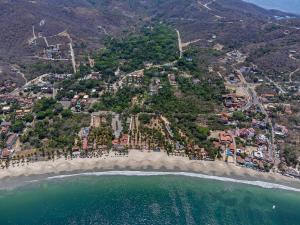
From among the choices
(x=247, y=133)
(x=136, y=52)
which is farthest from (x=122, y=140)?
(x=136, y=52)

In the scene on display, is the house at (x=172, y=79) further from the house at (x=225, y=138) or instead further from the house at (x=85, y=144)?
the house at (x=85, y=144)

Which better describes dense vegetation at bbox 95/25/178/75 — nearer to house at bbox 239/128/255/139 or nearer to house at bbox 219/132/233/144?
house at bbox 219/132/233/144

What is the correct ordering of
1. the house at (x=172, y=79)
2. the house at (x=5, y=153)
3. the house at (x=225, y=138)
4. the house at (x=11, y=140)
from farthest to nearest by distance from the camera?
the house at (x=172, y=79) < the house at (x=225, y=138) < the house at (x=11, y=140) < the house at (x=5, y=153)

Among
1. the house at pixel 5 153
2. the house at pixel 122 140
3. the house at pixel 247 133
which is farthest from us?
the house at pixel 247 133

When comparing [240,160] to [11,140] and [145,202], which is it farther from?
[11,140]

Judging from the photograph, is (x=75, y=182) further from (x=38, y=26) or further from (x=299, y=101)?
(x=38, y=26)

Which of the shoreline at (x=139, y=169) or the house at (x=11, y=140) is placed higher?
the house at (x=11, y=140)

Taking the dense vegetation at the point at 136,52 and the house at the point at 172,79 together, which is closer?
the house at the point at 172,79

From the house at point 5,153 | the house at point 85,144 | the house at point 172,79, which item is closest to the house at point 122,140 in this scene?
the house at point 85,144
